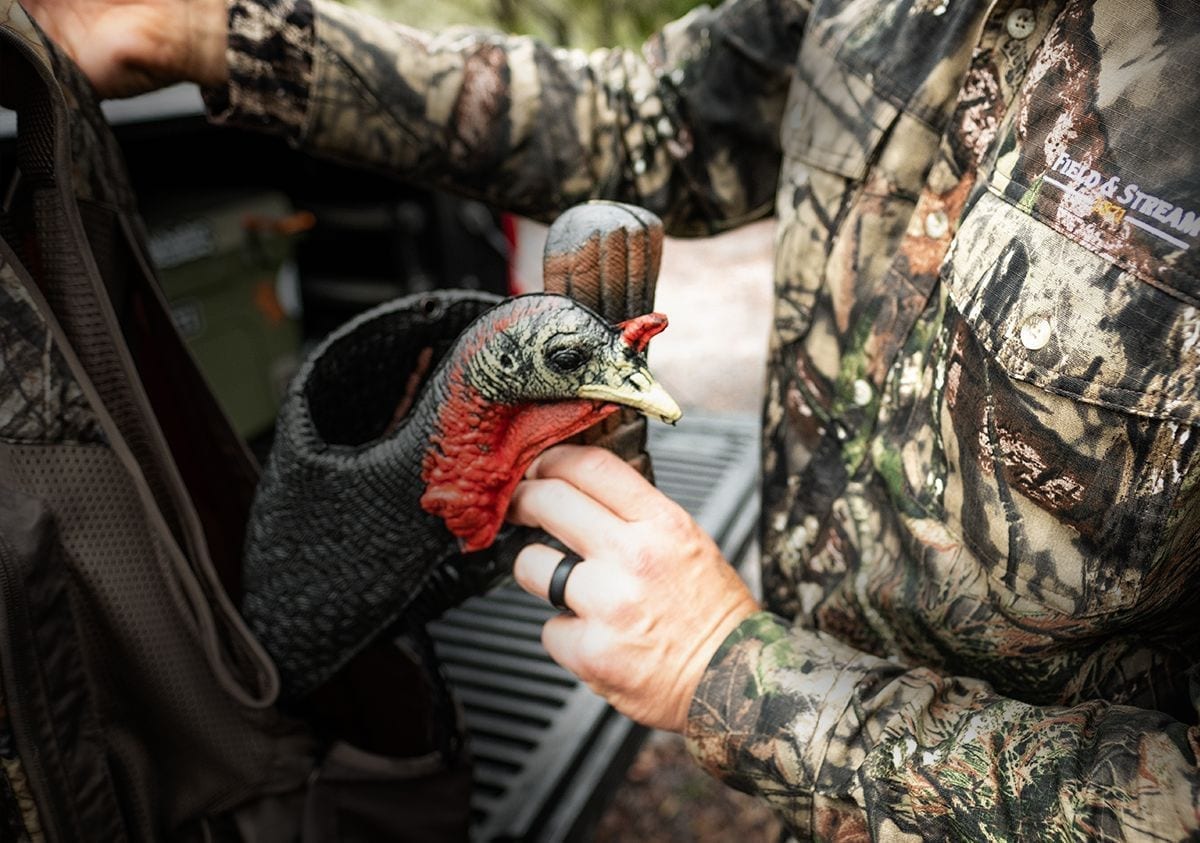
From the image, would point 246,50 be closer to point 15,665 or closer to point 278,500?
point 278,500

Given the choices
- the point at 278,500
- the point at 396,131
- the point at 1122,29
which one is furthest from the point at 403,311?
the point at 1122,29

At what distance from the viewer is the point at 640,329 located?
0.96 m

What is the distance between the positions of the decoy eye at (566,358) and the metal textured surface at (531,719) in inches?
45.0

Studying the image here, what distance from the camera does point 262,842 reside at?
1236 mm

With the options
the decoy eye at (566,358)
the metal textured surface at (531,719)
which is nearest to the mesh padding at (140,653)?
the decoy eye at (566,358)

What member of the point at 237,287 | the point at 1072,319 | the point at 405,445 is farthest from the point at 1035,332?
the point at 237,287

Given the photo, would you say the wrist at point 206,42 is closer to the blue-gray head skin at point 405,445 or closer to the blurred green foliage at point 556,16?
the blue-gray head skin at point 405,445

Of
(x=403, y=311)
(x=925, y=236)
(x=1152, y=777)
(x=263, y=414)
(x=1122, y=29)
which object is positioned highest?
(x=1122, y=29)

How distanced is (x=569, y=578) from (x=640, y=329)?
0.39m

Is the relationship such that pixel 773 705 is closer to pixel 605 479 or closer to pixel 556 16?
pixel 605 479

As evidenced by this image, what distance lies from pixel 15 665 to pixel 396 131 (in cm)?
104

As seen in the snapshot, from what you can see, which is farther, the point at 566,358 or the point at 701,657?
the point at 701,657

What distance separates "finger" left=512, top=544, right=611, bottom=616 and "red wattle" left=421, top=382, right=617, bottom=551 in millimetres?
91

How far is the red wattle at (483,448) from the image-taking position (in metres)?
1.04
